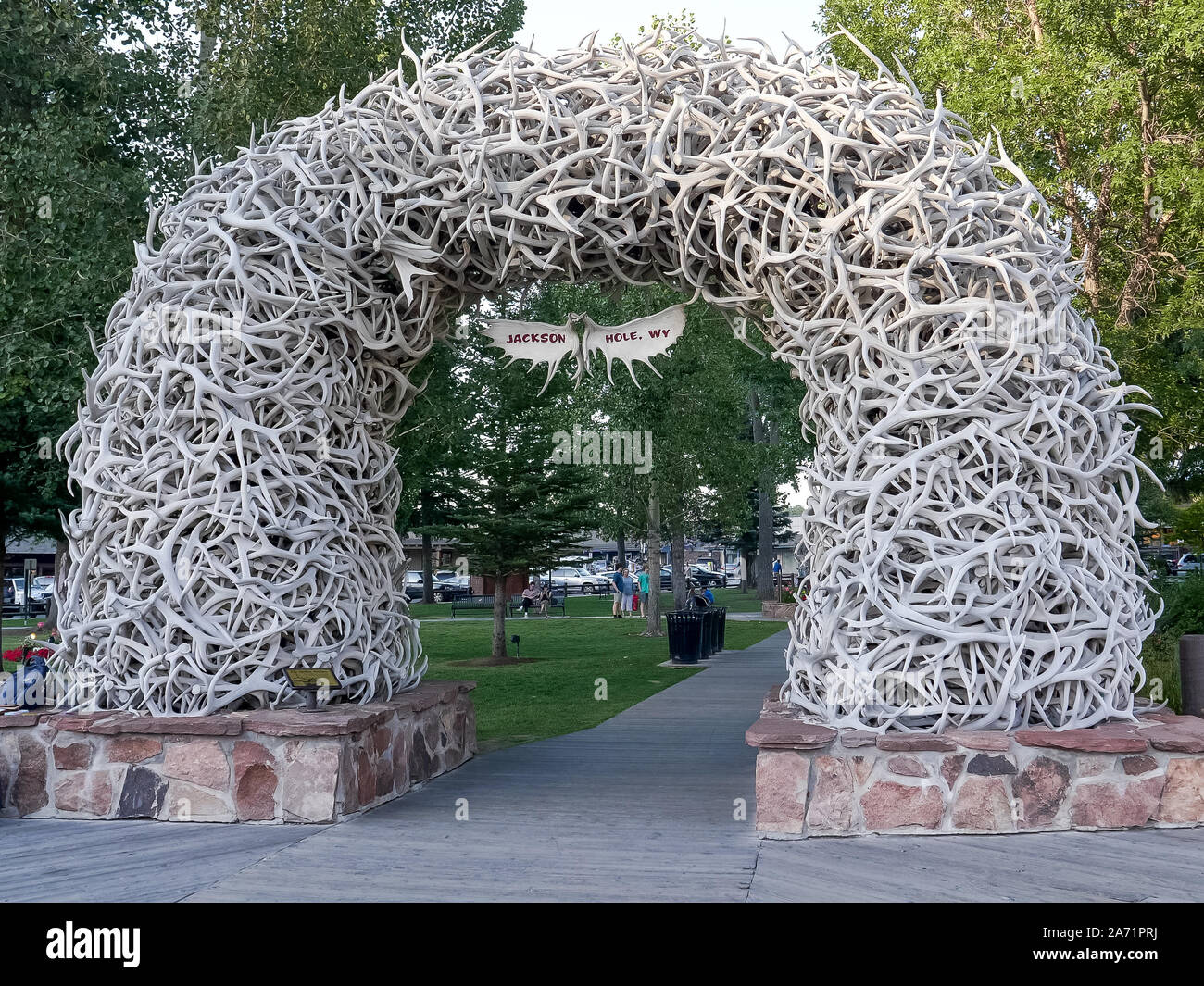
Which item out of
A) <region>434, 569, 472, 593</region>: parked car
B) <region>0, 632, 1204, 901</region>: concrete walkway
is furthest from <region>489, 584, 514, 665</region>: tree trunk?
<region>434, 569, 472, 593</region>: parked car

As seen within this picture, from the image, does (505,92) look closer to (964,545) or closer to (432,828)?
(964,545)

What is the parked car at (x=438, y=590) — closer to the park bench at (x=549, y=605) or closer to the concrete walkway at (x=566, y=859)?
the park bench at (x=549, y=605)

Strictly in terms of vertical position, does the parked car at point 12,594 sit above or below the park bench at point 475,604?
above

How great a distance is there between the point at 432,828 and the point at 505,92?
463cm

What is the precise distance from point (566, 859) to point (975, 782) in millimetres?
2212

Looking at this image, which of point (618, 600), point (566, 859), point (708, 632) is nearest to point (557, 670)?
point (708, 632)

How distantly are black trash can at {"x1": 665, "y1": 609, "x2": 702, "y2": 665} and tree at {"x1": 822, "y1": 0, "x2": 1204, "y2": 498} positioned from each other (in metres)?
7.60

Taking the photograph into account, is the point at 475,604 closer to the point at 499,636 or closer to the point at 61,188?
the point at 499,636

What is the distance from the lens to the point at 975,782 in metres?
5.86

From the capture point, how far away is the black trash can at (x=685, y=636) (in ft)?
60.5

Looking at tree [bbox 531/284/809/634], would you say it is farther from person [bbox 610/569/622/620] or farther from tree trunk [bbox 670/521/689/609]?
person [bbox 610/569/622/620]

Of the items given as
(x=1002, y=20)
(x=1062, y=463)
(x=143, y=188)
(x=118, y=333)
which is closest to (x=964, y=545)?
(x=1062, y=463)

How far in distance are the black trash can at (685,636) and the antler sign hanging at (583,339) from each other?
1121 centimetres

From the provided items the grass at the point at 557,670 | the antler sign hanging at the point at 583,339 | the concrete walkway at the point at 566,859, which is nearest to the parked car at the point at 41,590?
the grass at the point at 557,670
